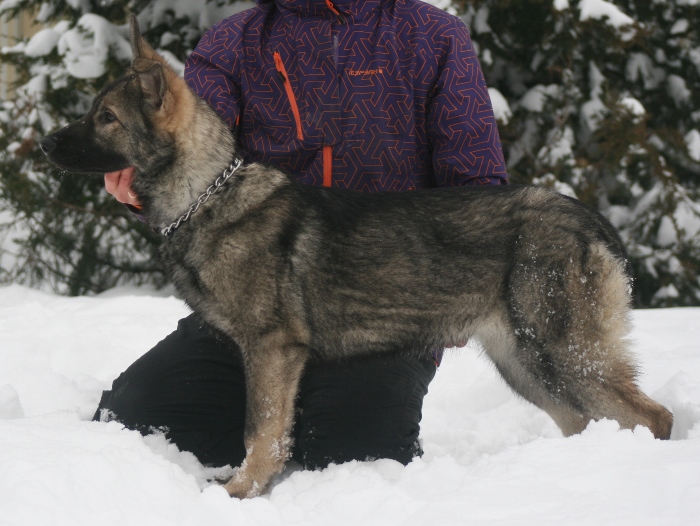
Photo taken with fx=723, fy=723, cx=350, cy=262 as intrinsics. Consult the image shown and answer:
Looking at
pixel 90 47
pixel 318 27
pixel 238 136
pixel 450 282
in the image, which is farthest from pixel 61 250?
pixel 450 282

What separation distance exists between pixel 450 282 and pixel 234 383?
1033mm

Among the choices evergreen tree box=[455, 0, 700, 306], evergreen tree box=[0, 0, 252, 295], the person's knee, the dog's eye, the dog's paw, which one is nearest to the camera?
the dog's paw

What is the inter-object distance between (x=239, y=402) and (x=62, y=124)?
143 inches

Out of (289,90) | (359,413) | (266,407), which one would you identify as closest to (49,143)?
(289,90)

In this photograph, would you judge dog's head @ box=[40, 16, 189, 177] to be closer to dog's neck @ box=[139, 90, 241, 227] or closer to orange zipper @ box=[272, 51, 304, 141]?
dog's neck @ box=[139, 90, 241, 227]

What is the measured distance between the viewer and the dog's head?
2584mm

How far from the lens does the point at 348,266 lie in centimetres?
269

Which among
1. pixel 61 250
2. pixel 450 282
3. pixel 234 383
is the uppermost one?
pixel 450 282

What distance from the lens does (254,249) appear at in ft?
8.52

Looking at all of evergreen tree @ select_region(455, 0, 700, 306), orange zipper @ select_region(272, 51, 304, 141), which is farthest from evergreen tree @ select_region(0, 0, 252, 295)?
orange zipper @ select_region(272, 51, 304, 141)

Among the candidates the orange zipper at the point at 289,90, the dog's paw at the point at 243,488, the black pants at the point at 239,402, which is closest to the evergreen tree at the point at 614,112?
the orange zipper at the point at 289,90

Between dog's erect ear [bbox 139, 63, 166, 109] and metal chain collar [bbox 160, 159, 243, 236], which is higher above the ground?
dog's erect ear [bbox 139, 63, 166, 109]

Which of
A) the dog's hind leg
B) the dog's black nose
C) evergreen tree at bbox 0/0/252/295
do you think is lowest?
evergreen tree at bbox 0/0/252/295

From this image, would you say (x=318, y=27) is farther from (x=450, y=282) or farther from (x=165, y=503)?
(x=165, y=503)
